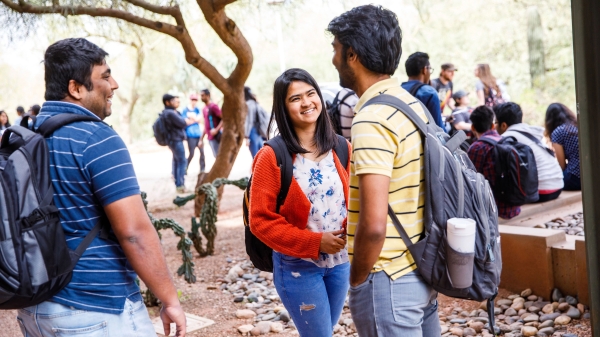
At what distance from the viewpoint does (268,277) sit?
6.44 meters

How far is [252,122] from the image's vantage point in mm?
12062

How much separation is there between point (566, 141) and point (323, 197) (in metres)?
4.89

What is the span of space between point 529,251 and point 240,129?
193 inches

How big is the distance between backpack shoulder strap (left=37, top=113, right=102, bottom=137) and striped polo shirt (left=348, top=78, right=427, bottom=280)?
36.2 inches

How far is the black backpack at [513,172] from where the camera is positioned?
584 cm

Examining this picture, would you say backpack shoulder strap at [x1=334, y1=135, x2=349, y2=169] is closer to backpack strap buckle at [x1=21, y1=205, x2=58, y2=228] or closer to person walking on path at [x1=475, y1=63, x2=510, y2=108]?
backpack strap buckle at [x1=21, y1=205, x2=58, y2=228]

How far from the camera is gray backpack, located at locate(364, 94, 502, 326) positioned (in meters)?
2.07

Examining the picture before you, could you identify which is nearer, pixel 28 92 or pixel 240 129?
pixel 240 129

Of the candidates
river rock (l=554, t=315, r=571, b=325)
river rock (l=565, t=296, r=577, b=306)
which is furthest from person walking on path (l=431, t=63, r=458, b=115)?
river rock (l=554, t=315, r=571, b=325)

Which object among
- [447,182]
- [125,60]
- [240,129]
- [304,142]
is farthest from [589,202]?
[125,60]

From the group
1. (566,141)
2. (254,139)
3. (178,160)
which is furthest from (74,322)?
(178,160)

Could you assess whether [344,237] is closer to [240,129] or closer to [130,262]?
[130,262]

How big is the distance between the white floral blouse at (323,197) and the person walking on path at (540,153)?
3.72 m

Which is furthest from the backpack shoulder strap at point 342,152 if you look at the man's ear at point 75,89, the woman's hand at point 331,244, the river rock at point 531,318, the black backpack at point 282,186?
the river rock at point 531,318
